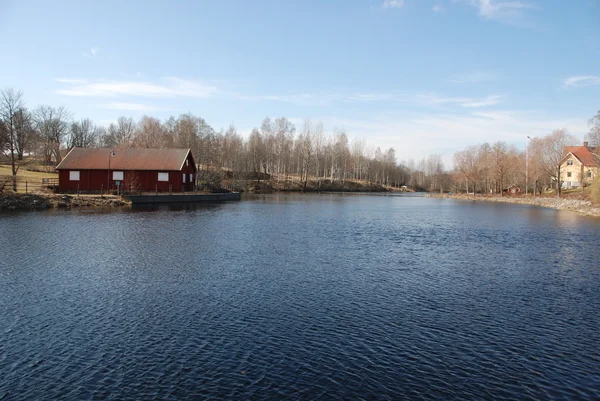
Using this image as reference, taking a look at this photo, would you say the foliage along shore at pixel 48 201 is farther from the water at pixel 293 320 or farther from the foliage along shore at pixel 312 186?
the foliage along shore at pixel 312 186

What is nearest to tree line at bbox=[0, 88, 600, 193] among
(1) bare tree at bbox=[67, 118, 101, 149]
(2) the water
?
(1) bare tree at bbox=[67, 118, 101, 149]

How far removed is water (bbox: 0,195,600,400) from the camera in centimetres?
809

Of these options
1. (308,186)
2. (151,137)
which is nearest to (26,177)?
(151,137)

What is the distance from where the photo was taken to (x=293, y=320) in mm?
11383

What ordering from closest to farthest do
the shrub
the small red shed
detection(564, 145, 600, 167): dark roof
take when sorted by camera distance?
1. the shrub
2. detection(564, 145, 600, 167): dark roof
3. the small red shed

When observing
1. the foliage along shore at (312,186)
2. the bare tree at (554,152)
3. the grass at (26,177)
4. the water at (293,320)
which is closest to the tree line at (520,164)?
the bare tree at (554,152)

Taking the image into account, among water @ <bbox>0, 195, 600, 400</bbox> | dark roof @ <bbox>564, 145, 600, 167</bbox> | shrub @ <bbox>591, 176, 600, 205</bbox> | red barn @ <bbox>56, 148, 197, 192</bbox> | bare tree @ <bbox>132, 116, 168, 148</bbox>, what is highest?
bare tree @ <bbox>132, 116, 168, 148</bbox>

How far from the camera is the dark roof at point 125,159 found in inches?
2093

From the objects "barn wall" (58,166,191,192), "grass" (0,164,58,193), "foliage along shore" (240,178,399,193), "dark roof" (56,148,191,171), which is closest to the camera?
"grass" (0,164,58,193)

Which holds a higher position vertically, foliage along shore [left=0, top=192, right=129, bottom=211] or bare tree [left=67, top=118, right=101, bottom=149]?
bare tree [left=67, top=118, right=101, bottom=149]

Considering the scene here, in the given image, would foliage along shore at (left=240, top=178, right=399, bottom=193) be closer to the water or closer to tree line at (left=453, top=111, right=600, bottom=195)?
tree line at (left=453, top=111, right=600, bottom=195)

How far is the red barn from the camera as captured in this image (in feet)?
173

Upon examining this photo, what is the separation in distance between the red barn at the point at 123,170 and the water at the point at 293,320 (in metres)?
31.7

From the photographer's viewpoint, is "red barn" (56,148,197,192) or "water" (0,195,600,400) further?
"red barn" (56,148,197,192)
